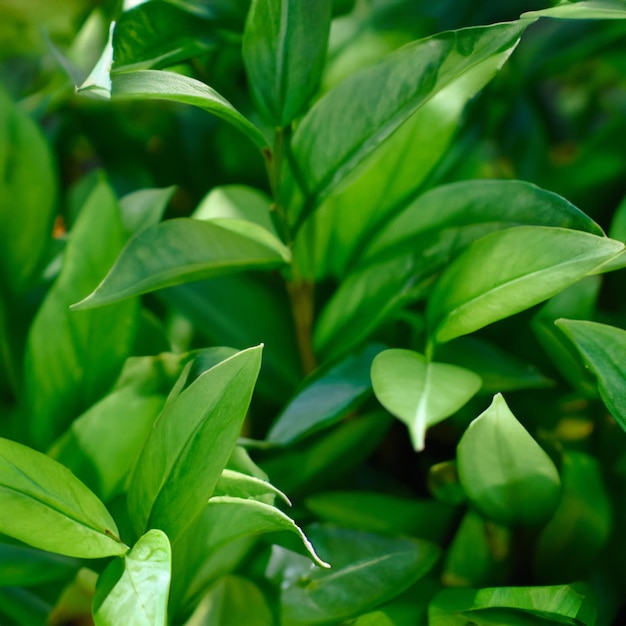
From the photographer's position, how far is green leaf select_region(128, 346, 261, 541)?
316 mm

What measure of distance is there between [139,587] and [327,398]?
5.9 inches

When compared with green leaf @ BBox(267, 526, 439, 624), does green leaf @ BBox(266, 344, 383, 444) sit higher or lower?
higher

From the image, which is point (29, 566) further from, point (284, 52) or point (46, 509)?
point (284, 52)

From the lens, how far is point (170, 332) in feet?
1.82

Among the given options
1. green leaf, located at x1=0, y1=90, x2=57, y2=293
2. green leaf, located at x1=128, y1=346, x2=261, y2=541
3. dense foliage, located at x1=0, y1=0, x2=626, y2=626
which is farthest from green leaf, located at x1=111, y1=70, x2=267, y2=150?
green leaf, located at x1=0, y1=90, x2=57, y2=293

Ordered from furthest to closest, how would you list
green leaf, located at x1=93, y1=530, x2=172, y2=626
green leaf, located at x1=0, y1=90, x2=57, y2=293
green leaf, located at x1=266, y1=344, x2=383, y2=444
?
1. green leaf, located at x1=0, y1=90, x2=57, y2=293
2. green leaf, located at x1=266, y1=344, x2=383, y2=444
3. green leaf, located at x1=93, y1=530, x2=172, y2=626

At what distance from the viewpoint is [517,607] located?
336 millimetres

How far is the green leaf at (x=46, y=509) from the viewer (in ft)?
1.04

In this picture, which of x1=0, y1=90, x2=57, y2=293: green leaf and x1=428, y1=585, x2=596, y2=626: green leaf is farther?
x1=0, y1=90, x2=57, y2=293: green leaf

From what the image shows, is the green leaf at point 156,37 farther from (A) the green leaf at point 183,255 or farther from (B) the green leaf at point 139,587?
(B) the green leaf at point 139,587

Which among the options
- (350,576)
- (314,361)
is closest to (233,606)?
(350,576)

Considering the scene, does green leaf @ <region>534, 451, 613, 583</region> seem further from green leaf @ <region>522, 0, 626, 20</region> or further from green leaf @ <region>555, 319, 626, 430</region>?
green leaf @ <region>522, 0, 626, 20</region>

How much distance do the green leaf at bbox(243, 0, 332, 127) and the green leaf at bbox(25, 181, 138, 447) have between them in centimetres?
12

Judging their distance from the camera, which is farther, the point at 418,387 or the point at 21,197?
the point at 21,197
